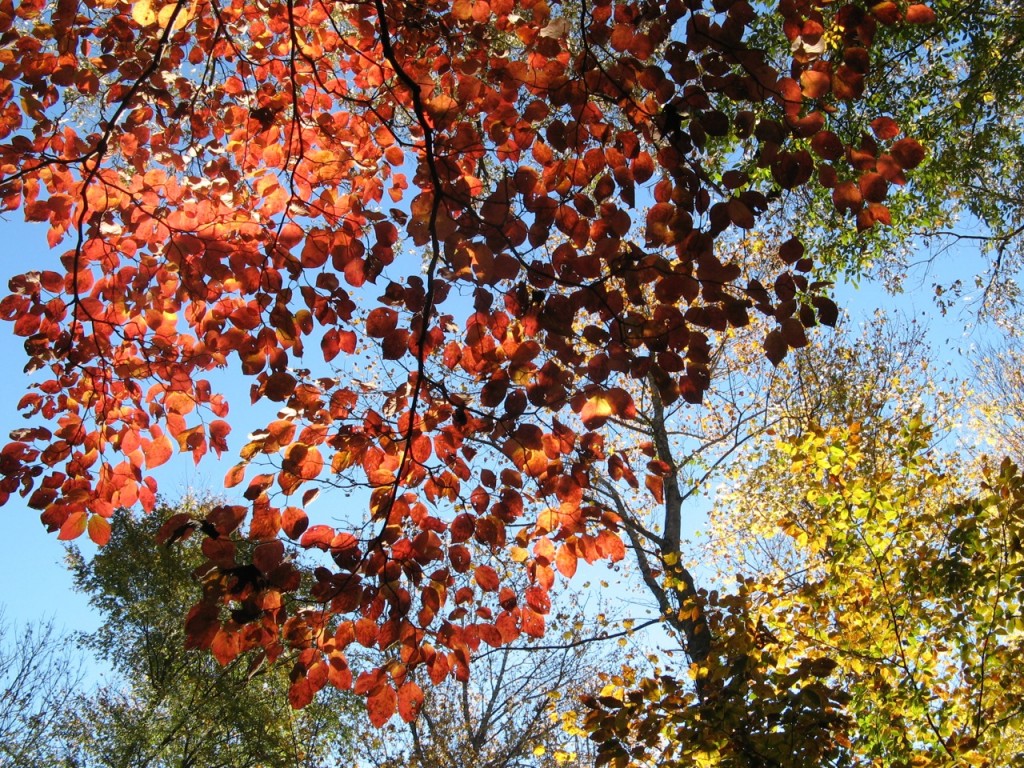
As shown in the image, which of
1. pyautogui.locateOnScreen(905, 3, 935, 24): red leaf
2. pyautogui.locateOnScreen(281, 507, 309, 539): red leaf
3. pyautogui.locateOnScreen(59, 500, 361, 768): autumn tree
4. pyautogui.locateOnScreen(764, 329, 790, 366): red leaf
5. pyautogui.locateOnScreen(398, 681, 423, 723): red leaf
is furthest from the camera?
pyautogui.locateOnScreen(59, 500, 361, 768): autumn tree

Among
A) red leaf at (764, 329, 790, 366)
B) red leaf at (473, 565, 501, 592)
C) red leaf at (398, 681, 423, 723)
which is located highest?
red leaf at (764, 329, 790, 366)

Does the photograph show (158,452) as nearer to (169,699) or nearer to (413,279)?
(413,279)

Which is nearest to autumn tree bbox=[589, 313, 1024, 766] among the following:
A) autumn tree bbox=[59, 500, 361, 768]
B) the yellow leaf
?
the yellow leaf

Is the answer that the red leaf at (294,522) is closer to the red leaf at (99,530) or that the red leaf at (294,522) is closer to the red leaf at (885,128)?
the red leaf at (99,530)

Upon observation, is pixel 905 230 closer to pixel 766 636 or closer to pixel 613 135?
pixel 766 636

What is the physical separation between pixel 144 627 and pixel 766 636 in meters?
12.3

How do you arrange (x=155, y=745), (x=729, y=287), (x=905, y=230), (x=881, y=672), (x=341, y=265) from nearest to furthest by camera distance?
(x=729, y=287)
(x=341, y=265)
(x=881, y=672)
(x=905, y=230)
(x=155, y=745)

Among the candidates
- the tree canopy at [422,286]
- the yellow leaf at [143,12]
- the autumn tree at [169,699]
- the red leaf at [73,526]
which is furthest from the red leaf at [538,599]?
the autumn tree at [169,699]

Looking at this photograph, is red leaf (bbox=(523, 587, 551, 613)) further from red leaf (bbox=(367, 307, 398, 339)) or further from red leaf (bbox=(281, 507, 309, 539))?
red leaf (bbox=(367, 307, 398, 339))

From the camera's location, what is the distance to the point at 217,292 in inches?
119

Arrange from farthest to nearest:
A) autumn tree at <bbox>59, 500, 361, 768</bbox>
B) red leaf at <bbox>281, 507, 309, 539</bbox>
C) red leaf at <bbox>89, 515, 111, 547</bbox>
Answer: autumn tree at <bbox>59, 500, 361, 768</bbox>
red leaf at <bbox>89, 515, 111, 547</bbox>
red leaf at <bbox>281, 507, 309, 539</bbox>

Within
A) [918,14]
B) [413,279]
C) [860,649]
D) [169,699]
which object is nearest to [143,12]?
[413,279]

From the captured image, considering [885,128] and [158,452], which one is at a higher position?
[885,128]

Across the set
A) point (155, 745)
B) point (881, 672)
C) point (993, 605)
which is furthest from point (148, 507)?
point (155, 745)
